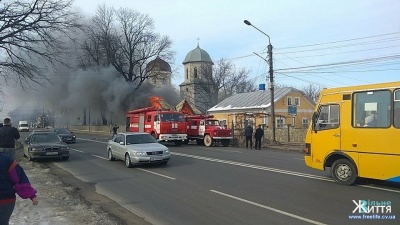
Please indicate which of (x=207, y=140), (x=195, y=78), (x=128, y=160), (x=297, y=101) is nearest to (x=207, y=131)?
(x=207, y=140)

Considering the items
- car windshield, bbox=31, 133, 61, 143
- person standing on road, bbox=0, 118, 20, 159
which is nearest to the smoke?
car windshield, bbox=31, 133, 61, 143

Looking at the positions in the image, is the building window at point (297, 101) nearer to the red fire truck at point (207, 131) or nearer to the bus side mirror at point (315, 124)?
the red fire truck at point (207, 131)

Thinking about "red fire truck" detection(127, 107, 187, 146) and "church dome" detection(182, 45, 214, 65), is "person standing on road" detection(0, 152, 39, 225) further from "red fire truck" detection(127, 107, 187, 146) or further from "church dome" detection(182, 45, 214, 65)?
"church dome" detection(182, 45, 214, 65)

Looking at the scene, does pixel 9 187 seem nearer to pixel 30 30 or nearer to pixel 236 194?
pixel 236 194

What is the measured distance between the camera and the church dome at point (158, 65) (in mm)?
62969

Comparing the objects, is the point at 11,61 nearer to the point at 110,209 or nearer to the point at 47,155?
the point at 47,155

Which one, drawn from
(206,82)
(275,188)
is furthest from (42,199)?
(206,82)

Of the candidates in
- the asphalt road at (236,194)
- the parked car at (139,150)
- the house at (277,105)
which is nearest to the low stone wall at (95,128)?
the house at (277,105)

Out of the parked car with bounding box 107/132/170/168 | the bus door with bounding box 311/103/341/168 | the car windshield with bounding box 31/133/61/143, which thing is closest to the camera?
the bus door with bounding box 311/103/341/168

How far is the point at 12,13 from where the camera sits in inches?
773

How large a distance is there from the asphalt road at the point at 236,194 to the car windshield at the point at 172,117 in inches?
547

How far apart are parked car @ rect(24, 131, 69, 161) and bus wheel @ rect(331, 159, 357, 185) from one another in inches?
504

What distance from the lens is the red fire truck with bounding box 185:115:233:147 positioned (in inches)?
1118

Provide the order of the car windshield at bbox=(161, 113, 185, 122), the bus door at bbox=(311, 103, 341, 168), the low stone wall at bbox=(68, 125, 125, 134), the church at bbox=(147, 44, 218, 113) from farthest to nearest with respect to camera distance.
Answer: the church at bbox=(147, 44, 218, 113) → the low stone wall at bbox=(68, 125, 125, 134) → the car windshield at bbox=(161, 113, 185, 122) → the bus door at bbox=(311, 103, 341, 168)
